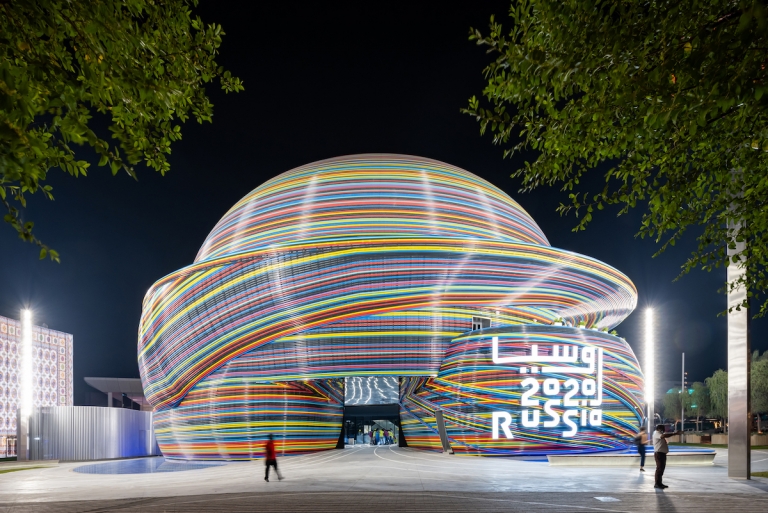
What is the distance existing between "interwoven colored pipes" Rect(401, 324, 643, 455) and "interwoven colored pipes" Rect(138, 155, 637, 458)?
2698 millimetres

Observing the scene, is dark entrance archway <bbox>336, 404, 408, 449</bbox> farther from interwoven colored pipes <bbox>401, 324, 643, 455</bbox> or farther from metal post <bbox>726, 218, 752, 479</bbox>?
metal post <bbox>726, 218, 752, 479</bbox>

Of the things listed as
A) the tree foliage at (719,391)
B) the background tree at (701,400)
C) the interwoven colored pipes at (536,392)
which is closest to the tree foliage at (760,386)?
the tree foliage at (719,391)

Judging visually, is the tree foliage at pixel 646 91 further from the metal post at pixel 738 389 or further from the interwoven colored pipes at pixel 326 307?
the interwoven colored pipes at pixel 326 307

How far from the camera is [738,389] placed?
17.2 m

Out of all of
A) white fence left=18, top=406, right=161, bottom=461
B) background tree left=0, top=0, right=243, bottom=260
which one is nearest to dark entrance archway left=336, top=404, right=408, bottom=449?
white fence left=18, top=406, right=161, bottom=461

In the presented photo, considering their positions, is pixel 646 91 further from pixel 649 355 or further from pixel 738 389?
pixel 649 355

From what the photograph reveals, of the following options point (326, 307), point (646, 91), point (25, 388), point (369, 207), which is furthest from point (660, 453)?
point (25, 388)

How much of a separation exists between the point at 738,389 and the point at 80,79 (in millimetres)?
17353

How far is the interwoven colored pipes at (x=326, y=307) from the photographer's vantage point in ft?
98.7

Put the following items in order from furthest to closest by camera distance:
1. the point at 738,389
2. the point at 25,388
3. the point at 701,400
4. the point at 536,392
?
the point at 701,400, the point at 25,388, the point at 536,392, the point at 738,389

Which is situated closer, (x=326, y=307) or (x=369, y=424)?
(x=326, y=307)

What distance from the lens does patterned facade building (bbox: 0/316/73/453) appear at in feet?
226

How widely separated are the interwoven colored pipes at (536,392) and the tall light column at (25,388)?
24863mm

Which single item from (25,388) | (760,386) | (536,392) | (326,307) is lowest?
(760,386)
